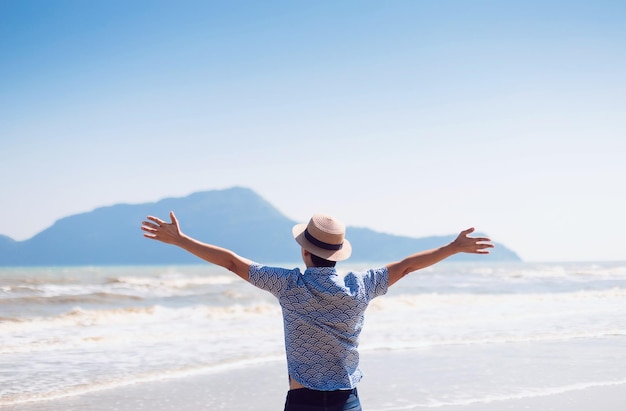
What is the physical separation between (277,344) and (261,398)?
12.7 feet

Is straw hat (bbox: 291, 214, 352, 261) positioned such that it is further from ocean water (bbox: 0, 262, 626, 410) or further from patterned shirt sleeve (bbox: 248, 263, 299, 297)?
ocean water (bbox: 0, 262, 626, 410)

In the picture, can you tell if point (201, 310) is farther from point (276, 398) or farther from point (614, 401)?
point (614, 401)

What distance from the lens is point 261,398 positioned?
7.18 meters

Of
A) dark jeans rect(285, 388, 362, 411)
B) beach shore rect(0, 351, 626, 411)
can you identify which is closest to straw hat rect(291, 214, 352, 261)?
dark jeans rect(285, 388, 362, 411)

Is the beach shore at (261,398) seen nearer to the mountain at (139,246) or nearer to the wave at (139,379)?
the wave at (139,379)

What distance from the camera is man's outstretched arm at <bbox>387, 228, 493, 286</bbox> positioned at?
10.3 ft

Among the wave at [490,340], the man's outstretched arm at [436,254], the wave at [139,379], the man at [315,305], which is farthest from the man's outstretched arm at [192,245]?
the wave at [490,340]

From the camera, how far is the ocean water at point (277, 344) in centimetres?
790

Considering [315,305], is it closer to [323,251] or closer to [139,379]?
[323,251]

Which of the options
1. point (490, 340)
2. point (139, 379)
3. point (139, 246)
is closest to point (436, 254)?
point (139, 379)

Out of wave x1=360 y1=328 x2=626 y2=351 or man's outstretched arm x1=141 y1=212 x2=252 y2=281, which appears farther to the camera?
wave x1=360 y1=328 x2=626 y2=351

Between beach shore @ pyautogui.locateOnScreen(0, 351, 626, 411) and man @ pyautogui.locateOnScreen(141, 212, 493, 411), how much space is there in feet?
12.7

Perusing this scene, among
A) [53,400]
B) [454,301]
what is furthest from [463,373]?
[454,301]

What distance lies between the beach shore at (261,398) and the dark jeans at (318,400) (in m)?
3.85
